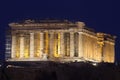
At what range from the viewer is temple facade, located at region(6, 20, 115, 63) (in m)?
121

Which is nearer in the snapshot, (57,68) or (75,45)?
(57,68)

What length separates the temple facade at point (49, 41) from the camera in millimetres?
121312

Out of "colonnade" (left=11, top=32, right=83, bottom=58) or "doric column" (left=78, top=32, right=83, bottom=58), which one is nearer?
"doric column" (left=78, top=32, right=83, bottom=58)

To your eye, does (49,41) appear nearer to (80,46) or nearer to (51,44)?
(51,44)

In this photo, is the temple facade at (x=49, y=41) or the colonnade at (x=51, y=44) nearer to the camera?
the temple facade at (x=49, y=41)

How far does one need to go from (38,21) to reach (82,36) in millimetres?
8019

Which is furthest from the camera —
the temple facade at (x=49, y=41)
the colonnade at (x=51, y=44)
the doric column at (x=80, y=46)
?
the colonnade at (x=51, y=44)

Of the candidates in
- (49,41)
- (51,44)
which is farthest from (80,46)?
(49,41)

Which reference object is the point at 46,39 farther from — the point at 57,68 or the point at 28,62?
the point at 57,68

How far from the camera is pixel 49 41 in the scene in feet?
403

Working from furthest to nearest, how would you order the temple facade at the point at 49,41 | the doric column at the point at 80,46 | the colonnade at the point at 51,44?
1. the colonnade at the point at 51,44
2. the doric column at the point at 80,46
3. the temple facade at the point at 49,41

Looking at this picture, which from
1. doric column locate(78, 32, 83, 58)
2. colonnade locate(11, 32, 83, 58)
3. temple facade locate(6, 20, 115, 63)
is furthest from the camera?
colonnade locate(11, 32, 83, 58)

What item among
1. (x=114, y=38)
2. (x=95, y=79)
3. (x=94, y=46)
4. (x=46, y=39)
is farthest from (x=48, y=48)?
(x=95, y=79)

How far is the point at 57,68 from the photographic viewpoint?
87375mm
